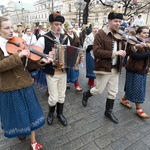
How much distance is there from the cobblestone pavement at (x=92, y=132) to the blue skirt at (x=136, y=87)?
0.42 m

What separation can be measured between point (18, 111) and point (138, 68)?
7.70 feet

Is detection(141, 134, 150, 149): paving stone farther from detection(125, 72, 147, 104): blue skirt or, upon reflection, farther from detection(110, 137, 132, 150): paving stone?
detection(125, 72, 147, 104): blue skirt

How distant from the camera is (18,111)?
76.9 inches

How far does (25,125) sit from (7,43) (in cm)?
111

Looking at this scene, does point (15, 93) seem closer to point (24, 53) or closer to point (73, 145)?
point (24, 53)

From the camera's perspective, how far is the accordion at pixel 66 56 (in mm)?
2357

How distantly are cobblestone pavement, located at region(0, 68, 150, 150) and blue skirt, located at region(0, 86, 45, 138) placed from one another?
56 cm

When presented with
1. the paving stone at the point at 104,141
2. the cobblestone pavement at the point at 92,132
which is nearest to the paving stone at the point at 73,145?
the cobblestone pavement at the point at 92,132

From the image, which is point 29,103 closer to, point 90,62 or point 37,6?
point 90,62

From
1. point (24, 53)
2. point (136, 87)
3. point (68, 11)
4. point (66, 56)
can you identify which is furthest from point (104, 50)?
point (68, 11)

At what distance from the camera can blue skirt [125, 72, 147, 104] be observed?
3.05 m

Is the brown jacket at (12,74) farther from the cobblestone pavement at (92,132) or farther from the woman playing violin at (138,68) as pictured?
the woman playing violin at (138,68)

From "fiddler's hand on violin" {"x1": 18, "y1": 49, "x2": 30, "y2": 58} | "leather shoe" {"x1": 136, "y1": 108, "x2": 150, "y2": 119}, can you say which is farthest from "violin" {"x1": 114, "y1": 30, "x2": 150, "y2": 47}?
"fiddler's hand on violin" {"x1": 18, "y1": 49, "x2": 30, "y2": 58}

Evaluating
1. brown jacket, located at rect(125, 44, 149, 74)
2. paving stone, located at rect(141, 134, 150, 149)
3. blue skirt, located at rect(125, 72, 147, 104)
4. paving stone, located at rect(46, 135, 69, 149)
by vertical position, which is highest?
brown jacket, located at rect(125, 44, 149, 74)
